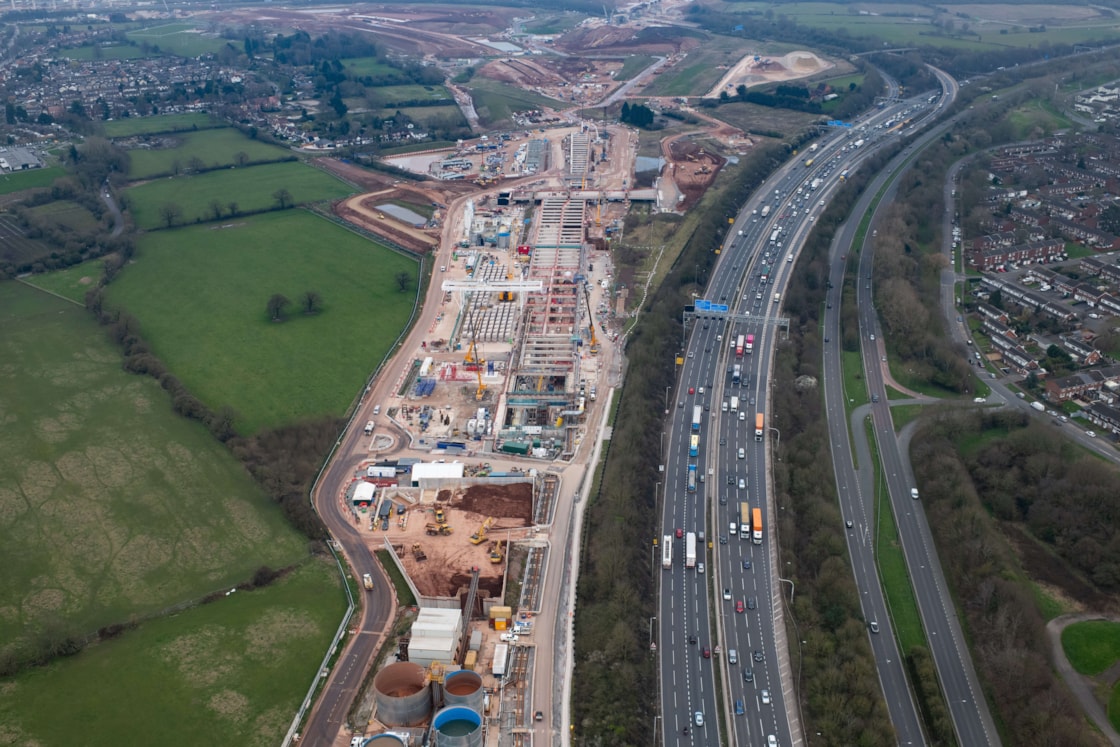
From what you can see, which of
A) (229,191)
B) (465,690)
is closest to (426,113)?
(229,191)

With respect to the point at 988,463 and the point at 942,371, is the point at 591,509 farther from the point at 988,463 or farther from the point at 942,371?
the point at 942,371

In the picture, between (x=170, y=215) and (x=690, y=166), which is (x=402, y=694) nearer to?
(x=170, y=215)

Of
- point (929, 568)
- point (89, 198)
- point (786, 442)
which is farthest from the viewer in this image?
point (89, 198)

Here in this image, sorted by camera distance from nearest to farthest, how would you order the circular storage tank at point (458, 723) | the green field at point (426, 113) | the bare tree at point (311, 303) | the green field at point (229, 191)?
the circular storage tank at point (458, 723)
the bare tree at point (311, 303)
the green field at point (229, 191)
the green field at point (426, 113)

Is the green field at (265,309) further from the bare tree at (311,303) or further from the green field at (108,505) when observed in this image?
the green field at (108,505)

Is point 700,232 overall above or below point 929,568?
above

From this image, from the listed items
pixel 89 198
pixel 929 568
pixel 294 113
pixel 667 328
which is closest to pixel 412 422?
pixel 667 328

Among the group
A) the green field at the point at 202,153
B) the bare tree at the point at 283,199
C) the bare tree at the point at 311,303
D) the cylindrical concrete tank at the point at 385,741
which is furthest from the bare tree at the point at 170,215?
the cylindrical concrete tank at the point at 385,741

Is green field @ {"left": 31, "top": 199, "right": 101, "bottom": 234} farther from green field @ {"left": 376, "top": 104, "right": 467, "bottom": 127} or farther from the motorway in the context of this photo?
the motorway
